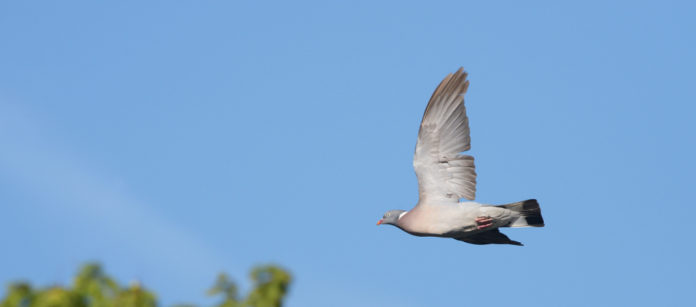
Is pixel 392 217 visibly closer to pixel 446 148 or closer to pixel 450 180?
pixel 450 180

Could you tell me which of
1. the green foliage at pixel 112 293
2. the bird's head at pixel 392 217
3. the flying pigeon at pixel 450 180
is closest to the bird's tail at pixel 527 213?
the flying pigeon at pixel 450 180

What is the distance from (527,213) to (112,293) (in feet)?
35.2

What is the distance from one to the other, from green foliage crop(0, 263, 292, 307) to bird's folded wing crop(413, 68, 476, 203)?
29.9 ft

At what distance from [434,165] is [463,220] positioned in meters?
1.17

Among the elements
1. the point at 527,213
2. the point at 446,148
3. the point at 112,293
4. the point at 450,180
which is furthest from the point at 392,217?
the point at 112,293

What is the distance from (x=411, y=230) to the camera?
16828mm

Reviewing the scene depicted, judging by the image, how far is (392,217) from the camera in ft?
58.0

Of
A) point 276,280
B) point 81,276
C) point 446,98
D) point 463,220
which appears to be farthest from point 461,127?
point 81,276

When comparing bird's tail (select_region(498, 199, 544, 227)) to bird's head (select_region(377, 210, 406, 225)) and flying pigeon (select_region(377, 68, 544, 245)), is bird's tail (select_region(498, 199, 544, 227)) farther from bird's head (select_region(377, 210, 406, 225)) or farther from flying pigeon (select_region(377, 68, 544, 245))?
bird's head (select_region(377, 210, 406, 225))

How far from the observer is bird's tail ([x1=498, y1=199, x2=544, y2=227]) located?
53.5 ft

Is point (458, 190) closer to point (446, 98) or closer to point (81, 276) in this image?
point (446, 98)

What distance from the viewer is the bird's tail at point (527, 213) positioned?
16.3 m

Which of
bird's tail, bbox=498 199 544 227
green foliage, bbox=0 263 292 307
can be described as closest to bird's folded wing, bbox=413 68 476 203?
bird's tail, bbox=498 199 544 227

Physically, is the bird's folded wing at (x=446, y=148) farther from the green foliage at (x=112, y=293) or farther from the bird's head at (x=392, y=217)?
the green foliage at (x=112, y=293)
